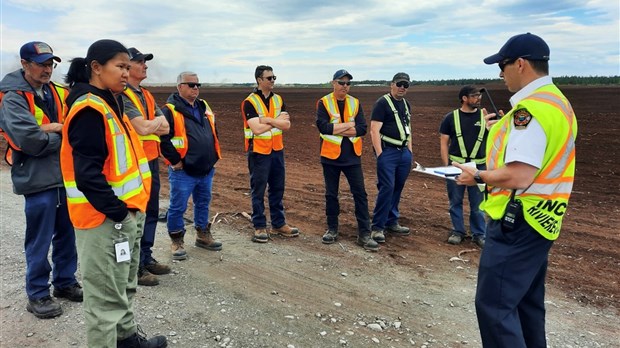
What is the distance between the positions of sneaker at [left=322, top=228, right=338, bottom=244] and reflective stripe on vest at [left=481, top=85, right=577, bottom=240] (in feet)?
11.5

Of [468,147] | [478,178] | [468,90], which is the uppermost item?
[468,90]

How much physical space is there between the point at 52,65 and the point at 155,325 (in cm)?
259

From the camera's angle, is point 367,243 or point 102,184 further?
point 367,243

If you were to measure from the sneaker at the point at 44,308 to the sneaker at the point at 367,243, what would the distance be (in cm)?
361

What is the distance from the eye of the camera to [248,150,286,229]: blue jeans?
6.22m

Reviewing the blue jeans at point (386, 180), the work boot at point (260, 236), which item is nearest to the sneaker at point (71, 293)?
the work boot at point (260, 236)

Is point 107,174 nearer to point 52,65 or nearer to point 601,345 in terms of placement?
point 52,65

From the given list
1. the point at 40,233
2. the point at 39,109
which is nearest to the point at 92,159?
the point at 39,109

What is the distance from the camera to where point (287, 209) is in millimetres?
7820

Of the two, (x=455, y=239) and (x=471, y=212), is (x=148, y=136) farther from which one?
(x=471, y=212)

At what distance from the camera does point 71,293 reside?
441 centimetres

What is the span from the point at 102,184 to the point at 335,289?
8.90 ft

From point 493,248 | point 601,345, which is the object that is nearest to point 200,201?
point 493,248

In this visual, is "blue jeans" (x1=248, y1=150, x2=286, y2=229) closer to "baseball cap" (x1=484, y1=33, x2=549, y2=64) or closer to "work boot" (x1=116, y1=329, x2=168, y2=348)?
"work boot" (x1=116, y1=329, x2=168, y2=348)
